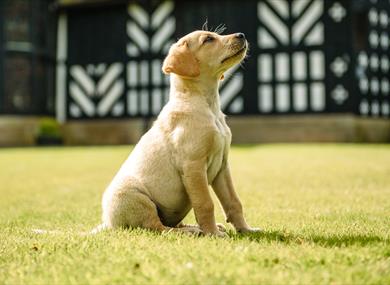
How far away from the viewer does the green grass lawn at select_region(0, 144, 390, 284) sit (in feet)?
10.1

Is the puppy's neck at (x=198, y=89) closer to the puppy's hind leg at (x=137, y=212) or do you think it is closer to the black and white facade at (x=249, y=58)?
the puppy's hind leg at (x=137, y=212)

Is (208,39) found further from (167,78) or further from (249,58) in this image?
(167,78)

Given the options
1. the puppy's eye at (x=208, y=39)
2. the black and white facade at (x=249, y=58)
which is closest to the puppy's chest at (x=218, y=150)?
the puppy's eye at (x=208, y=39)

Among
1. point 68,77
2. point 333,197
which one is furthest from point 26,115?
point 333,197

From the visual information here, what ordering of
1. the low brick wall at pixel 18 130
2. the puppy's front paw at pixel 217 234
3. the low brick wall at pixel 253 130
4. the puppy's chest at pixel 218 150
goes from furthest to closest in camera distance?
Result: the low brick wall at pixel 18 130 → the low brick wall at pixel 253 130 → the puppy's chest at pixel 218 150 → the puppy's front paw at pixel 217 234

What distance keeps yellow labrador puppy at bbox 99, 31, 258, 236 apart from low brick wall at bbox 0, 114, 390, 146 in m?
18.0


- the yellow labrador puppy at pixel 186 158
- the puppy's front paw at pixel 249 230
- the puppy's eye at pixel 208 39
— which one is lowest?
the puppy's front paw at pixel 249 230

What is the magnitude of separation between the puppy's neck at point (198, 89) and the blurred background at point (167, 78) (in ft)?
58.4

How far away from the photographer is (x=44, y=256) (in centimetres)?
369

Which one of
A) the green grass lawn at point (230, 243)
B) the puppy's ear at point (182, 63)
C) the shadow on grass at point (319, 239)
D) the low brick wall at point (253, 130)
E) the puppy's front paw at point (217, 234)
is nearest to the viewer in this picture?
the green grass lawn at point (230, 243)

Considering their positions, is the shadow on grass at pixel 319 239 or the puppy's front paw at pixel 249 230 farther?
the puppy's front paw at pixel 249 230

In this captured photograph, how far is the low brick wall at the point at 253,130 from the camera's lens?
22.2 metres

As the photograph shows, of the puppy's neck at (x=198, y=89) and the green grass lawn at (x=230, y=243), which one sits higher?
the puppy's neck at (x=198, y=89)

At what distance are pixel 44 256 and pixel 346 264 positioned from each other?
181 centimetres
